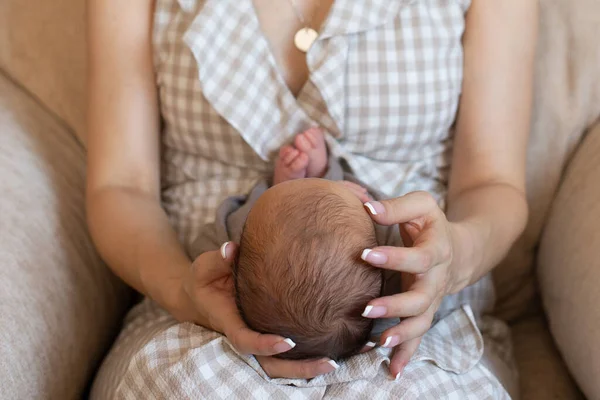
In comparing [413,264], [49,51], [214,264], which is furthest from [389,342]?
[49,51]

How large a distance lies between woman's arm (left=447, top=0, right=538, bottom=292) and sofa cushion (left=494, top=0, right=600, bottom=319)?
0.09m

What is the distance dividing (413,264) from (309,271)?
0.12 metres

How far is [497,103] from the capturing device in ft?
3.49

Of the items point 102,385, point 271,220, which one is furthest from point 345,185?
point 102,385

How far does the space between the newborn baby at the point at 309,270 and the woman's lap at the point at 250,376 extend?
4 cm

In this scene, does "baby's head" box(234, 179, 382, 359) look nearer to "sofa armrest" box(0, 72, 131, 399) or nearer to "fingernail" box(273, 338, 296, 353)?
"fingernail" box(273, 338, 296, 353)

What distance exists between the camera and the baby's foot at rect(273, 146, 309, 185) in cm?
102

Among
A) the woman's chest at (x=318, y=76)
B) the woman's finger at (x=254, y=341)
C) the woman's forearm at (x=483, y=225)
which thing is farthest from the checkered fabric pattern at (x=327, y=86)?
the woman's finger at (x=254, y=341)

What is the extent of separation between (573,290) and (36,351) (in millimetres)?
809

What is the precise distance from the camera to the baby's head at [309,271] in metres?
0.78

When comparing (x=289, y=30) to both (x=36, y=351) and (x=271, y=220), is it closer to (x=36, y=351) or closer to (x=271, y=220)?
(x=271, y=220)

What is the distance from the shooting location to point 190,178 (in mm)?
1166

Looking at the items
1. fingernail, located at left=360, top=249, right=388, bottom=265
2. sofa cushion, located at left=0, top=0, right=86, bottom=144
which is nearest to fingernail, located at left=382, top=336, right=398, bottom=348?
fingernail, located at left=360, top=249, right=388, bottom=265

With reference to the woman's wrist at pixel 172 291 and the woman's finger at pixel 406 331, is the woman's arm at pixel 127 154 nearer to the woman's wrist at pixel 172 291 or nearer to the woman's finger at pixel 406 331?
the woman's wrist at pixel 172 291
